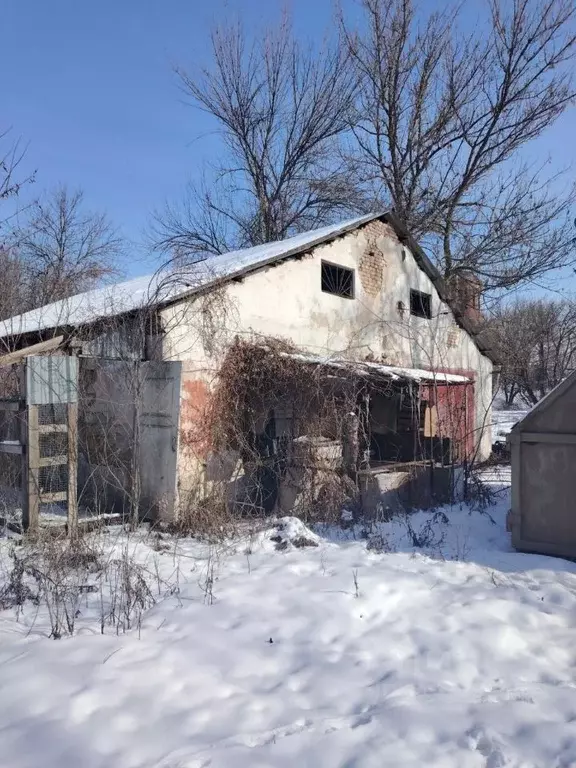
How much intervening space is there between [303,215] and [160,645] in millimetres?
22390

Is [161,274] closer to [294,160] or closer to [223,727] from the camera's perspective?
[223,727]

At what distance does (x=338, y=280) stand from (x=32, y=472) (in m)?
7.45

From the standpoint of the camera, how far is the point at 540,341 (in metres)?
39.6

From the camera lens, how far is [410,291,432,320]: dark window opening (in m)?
13.7

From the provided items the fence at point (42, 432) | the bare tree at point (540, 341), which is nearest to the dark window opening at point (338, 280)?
the fence at point (42, 432)

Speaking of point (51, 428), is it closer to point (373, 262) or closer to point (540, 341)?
point (373, 262)

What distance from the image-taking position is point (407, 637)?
4344 millimetres

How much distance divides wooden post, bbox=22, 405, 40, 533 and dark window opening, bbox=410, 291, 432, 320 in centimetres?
922

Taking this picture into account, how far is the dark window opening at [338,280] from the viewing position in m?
11.9

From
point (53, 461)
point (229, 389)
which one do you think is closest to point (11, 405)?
point (53, 461)

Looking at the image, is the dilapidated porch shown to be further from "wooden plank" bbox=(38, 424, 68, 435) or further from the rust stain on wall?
"wooden plank" bbox=(38, 424, 68, 435)

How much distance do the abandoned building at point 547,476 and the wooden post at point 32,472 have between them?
531cm

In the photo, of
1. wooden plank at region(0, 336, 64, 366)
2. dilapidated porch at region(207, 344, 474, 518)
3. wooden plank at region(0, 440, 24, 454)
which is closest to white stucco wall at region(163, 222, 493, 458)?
dilapidated porch at region(207, 344, 474, 518)

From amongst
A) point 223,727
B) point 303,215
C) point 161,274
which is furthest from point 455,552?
point 303,215
